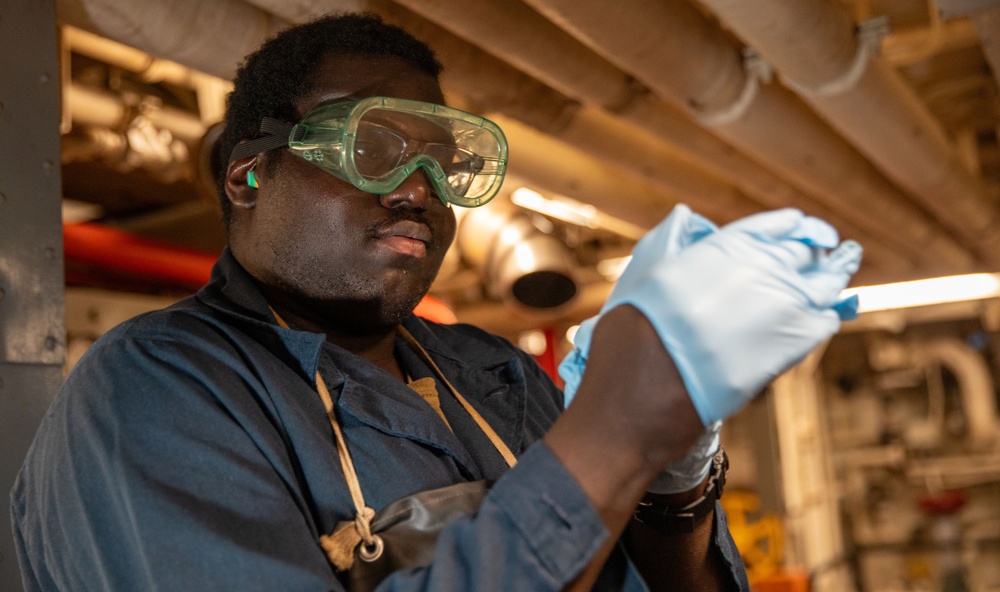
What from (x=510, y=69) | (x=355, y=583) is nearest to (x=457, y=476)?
(x=355, y=583)

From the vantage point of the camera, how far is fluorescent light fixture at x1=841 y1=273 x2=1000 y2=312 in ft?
17.8

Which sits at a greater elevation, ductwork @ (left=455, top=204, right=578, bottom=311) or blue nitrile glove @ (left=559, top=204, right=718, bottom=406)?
blue nitrile glove @ (left=559, top=204, right=718, bottom=406)

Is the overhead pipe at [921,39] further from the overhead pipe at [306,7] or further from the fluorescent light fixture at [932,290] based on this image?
the fluorescent light fixture at [932,290]

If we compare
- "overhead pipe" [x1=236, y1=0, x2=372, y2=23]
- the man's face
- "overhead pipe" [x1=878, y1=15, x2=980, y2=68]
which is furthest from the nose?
"overhead pipe" [x1=878, y1=15, x2=980, y2=68]

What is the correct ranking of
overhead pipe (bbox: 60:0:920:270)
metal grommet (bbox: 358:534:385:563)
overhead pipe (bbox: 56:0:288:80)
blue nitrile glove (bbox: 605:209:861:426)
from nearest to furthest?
blue nitrile glove (bbox: 605:209:861:426), metal grommet (bbox: 358:534:385:563), overhead pipe (bbox: 56:0:288:80), overhead pipe (bbox: 60:0:920:270)

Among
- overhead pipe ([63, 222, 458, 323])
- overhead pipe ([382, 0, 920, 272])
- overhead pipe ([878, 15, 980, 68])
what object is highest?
overhead pipe ([878, 15, 980, 68])

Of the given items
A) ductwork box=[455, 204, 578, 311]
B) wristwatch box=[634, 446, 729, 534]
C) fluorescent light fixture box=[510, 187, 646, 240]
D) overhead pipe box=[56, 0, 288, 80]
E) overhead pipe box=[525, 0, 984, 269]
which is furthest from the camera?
fluorescent light fixture box=[510, 187, 646, 240]

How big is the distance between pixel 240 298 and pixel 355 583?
430 mm

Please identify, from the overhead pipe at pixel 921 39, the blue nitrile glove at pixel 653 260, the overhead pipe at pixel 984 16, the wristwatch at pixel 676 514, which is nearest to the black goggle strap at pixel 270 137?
the blue nitrile glove at pixel 653 260

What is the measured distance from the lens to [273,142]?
1.27 m

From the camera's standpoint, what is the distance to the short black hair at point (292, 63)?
1.31m

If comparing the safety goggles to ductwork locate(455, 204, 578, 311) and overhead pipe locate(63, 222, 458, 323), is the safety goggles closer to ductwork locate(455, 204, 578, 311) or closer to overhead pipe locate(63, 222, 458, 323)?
overhead pipe locate(63, 222, 458, 323)

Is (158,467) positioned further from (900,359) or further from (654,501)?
(900,359)

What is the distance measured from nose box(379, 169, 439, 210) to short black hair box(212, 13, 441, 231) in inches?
7.5
